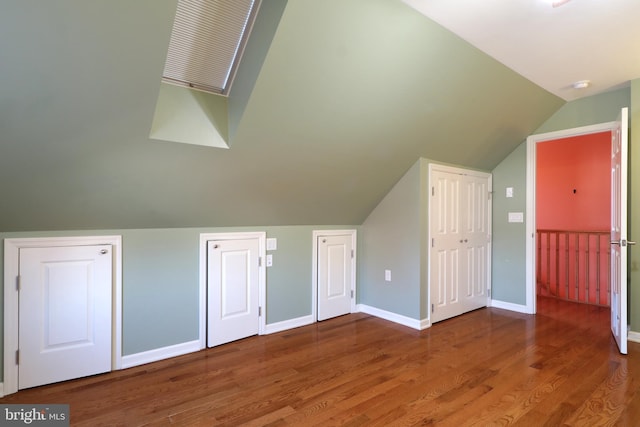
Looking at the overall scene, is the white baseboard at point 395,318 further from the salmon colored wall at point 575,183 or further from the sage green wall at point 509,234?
the salmon colored wall at point 575,183

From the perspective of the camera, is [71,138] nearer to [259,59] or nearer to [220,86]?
[220,86]

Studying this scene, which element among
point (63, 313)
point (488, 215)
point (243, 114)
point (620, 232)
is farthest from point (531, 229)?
point (63, 313)

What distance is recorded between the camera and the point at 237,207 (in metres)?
2.95

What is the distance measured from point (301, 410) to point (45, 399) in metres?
1.64

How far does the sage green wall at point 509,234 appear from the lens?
4.15m

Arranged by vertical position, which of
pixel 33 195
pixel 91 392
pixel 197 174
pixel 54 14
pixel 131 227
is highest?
pixel 54 14

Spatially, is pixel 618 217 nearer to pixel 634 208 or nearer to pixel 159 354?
pixel 634 208

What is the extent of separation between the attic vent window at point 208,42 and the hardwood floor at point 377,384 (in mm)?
2042

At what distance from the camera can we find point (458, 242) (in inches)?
156

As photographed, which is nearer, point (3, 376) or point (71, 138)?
point (71, 138)

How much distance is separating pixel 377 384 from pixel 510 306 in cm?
272

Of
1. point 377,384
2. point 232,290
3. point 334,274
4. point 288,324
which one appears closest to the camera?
point 377,384

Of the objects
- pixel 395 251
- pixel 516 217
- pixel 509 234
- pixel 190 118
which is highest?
pixel 190 118

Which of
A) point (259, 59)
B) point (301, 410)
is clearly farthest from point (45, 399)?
point (259, 59)
